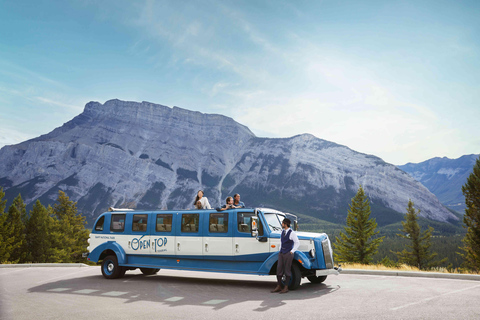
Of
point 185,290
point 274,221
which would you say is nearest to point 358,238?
point 274,221

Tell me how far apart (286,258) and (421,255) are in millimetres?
47748

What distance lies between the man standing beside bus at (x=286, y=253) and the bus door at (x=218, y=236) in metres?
2.21

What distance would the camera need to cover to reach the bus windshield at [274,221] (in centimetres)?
1254

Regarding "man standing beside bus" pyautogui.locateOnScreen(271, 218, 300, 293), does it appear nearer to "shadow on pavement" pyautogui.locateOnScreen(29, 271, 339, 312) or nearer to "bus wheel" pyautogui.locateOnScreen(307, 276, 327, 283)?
"shadow on pavement" pyautogui.locateOnScreen(29, 271, 339, 312)

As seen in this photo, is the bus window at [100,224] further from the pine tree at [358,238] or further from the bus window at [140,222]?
the pine tree at [358,238]

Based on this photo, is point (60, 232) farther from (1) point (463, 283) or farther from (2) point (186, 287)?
(1) point (463, 283)

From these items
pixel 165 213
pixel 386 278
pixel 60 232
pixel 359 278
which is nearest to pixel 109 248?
pixel 165 213

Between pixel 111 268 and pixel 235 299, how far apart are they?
7.05 metres

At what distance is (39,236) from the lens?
5447 centimetres

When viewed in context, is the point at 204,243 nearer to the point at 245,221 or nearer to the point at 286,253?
the point at 245,221

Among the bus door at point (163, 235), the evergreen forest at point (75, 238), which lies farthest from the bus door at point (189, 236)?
the evergreen forest at point (75, 238)

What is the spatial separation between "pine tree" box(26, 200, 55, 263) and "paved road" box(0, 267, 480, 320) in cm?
4441

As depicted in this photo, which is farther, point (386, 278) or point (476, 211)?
point (476, 211)

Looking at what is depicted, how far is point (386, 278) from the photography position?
1415 centimetres
